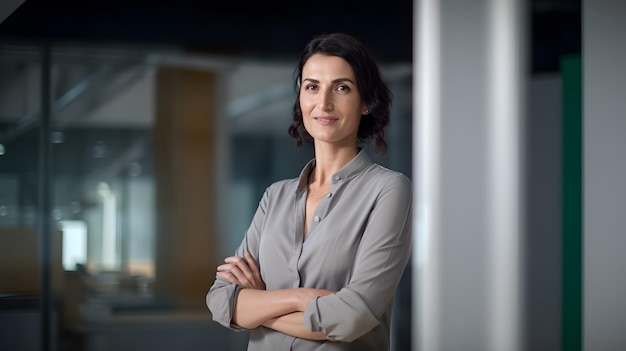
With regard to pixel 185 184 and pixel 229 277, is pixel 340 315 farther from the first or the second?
pixel 185 184

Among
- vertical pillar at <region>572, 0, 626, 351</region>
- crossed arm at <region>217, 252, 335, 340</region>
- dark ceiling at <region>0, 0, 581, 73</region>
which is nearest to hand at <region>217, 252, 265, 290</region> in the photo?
crossed arm at <region>217, 252, 335, 340</region>

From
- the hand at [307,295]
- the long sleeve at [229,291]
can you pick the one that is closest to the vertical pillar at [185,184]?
the long sleeve at [229,291]

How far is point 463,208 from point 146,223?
4582 mm

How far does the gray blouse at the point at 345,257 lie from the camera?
1.56 metres

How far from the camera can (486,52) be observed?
4.03 feet

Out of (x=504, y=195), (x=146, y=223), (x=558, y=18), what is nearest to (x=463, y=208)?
(x=504, y=195)

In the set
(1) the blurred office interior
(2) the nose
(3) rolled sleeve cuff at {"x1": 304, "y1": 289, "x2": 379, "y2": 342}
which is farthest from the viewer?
(1) the blurred office interior

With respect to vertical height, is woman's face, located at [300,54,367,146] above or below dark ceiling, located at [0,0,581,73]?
below

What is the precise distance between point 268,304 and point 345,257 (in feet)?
0.63

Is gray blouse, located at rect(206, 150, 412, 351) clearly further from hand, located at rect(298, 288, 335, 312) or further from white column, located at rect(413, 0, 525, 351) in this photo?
white column, located at rect(413, 0, 525, 351)

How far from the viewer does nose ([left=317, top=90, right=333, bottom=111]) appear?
65.1 inches

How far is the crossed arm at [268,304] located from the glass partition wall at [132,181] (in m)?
3.86


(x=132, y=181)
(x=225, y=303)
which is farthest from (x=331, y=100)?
(x=132, y=181)

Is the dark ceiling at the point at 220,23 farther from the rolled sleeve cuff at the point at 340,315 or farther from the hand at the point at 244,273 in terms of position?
the rolled sleeve cuff at the point at 340,315
